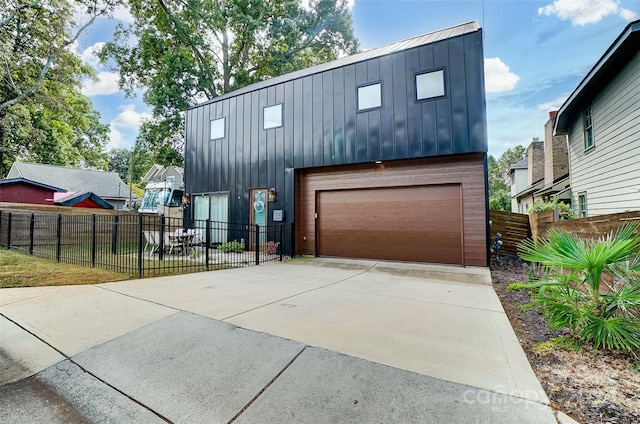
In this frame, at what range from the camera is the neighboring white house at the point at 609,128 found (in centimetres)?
564

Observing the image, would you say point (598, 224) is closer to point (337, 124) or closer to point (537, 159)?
point (337, 124)

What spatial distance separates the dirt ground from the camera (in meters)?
1.55

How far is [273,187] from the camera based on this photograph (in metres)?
9.02

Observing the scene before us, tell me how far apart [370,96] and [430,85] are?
1577 millimetres

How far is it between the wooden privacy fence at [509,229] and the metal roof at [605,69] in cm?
356

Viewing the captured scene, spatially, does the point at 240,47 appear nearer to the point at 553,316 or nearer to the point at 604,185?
the point at 604,185

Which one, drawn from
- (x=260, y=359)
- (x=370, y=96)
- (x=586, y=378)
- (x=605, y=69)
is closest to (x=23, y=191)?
(x=370, y=96)

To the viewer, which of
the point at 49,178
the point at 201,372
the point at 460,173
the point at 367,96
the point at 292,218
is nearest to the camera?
the point at 201,372

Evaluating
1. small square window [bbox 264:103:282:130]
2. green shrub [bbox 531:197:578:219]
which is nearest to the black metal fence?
small square window [bbox 264:103:282:130]

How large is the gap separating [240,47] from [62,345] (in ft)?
60.1

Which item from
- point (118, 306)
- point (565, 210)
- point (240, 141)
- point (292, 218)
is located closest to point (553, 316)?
point (118, 306)

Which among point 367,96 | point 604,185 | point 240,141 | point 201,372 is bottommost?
point 201,372

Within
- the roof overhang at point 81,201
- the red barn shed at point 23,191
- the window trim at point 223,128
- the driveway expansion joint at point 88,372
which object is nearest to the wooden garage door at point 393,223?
the window trim at point 223,128

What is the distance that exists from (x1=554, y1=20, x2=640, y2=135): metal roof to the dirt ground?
6.07m
